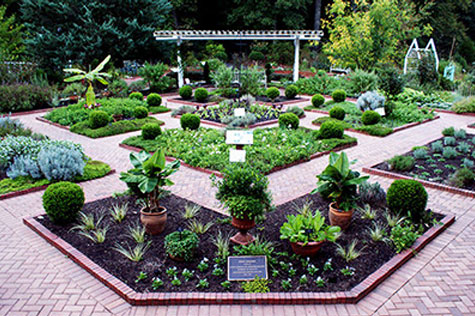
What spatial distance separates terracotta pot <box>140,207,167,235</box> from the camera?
5.73 meters

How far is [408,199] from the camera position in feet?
19.7

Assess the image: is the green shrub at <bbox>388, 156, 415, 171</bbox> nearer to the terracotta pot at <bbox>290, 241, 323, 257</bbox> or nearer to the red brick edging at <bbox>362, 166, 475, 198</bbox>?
the red brick edging at <bbox>362, 166, 475, 198</bbox>

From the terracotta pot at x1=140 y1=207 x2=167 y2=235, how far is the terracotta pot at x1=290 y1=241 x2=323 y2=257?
2008 mm

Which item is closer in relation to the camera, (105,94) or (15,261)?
(15,261)

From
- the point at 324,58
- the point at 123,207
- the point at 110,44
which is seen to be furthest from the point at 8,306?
the point at 324,58

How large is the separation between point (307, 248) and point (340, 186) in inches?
47.4

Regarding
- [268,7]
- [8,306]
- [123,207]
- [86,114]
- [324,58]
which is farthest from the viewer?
[268,7]

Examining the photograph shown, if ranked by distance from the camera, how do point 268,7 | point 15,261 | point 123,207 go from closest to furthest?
point 15,261 → point 123,207 → point 268,7

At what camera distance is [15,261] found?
536 centimetres

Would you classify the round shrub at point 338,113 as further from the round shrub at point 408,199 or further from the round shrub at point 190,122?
the round shrub at point 408,199

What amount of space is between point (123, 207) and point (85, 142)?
601 cm

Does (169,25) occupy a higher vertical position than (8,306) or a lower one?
higher

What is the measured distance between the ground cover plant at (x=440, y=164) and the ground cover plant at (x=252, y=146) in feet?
6.49

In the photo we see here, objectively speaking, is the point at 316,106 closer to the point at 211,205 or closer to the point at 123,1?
the point at 211,205
